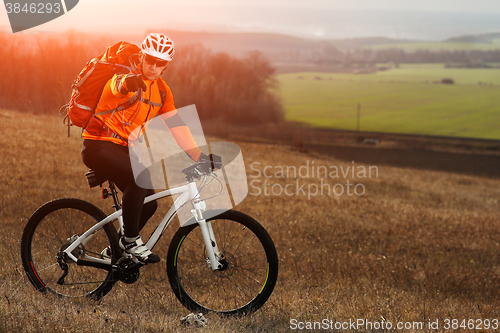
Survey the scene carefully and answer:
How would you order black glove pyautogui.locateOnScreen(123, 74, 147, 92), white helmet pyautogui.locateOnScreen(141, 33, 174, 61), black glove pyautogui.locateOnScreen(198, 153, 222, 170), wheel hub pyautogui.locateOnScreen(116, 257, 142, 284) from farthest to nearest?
wheel hub pyautogui.locateOnScreen(116, 257, 142, 284), black glove pyautogui.locateOnScreen(198, 153, 222, 170), white helmet pyautogui.locateOnScreen(141, 33, 174, 61), black glove pyautogui.locateOnScreen(123, 74, 147, 92)

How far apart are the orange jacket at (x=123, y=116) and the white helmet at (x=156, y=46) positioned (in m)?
0.34

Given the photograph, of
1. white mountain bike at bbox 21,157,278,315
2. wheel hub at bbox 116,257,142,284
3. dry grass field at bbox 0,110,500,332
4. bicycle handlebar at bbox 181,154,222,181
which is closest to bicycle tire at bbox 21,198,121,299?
white mountain bike at bbox 21,157,278,315

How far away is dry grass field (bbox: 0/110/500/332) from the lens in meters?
4.45

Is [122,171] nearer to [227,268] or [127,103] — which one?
[127,103]

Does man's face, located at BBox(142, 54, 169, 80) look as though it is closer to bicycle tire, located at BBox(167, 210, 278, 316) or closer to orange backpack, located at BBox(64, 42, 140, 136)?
orange backpack, located at BBox(64, 42, 140, 136)

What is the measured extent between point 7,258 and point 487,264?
11554mm

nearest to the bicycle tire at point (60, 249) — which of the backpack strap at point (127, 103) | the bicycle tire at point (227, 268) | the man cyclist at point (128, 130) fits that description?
the man cyclist at point (128, 130)

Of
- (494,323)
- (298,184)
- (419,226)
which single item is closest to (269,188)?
(298,184)

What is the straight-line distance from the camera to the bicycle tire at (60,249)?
4.75 m

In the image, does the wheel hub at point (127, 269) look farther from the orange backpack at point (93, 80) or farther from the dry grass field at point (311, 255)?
the orange backpack at point (93, 80)

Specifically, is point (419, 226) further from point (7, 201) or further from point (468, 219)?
point (7, 201)

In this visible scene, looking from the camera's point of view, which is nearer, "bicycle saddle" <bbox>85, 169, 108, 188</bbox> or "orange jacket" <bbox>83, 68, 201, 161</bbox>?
"orange jacket" <bbox>83, 68, 201, 161</bbox>

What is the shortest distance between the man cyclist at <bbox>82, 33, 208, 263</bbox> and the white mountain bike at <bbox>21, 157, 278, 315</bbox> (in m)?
0.22

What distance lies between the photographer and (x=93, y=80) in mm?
4262
